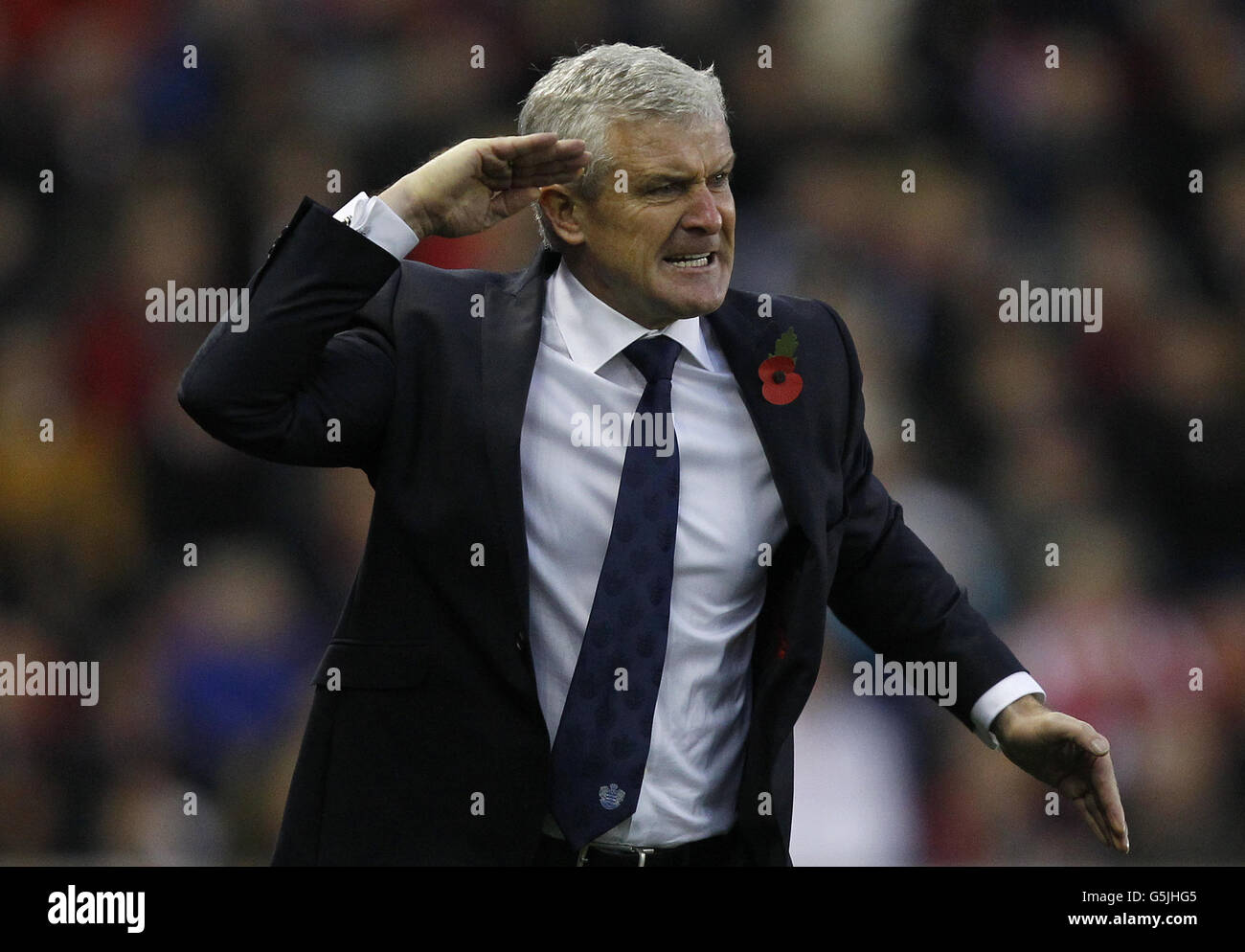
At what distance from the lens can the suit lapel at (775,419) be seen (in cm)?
235

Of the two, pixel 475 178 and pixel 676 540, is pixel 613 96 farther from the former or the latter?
pixel 676 540

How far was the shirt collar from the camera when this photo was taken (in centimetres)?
243

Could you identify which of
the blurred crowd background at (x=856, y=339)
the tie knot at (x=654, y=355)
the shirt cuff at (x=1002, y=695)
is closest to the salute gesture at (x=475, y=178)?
the tie knot at (x=654, y=355)

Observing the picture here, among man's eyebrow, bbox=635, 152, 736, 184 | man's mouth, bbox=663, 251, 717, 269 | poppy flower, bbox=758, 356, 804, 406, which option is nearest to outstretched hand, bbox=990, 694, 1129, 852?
poppy flower, bbox=758, 356, 804, 406

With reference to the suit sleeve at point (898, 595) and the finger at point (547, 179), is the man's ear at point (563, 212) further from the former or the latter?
the suit sleeve at point (898, 595)

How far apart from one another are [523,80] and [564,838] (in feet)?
10.4

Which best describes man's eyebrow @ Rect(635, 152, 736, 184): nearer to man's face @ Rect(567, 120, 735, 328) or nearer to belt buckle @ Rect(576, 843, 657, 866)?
man's face @ Rect(567, 120, 735, 328)

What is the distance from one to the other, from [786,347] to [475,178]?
51cm

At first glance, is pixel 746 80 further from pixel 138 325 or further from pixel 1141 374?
pixel 138 325

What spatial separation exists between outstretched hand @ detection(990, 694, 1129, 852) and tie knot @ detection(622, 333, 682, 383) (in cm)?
71

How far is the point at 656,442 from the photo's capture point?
2.38m

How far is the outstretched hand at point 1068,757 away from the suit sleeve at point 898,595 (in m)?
0.07

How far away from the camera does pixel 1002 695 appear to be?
249 cm
